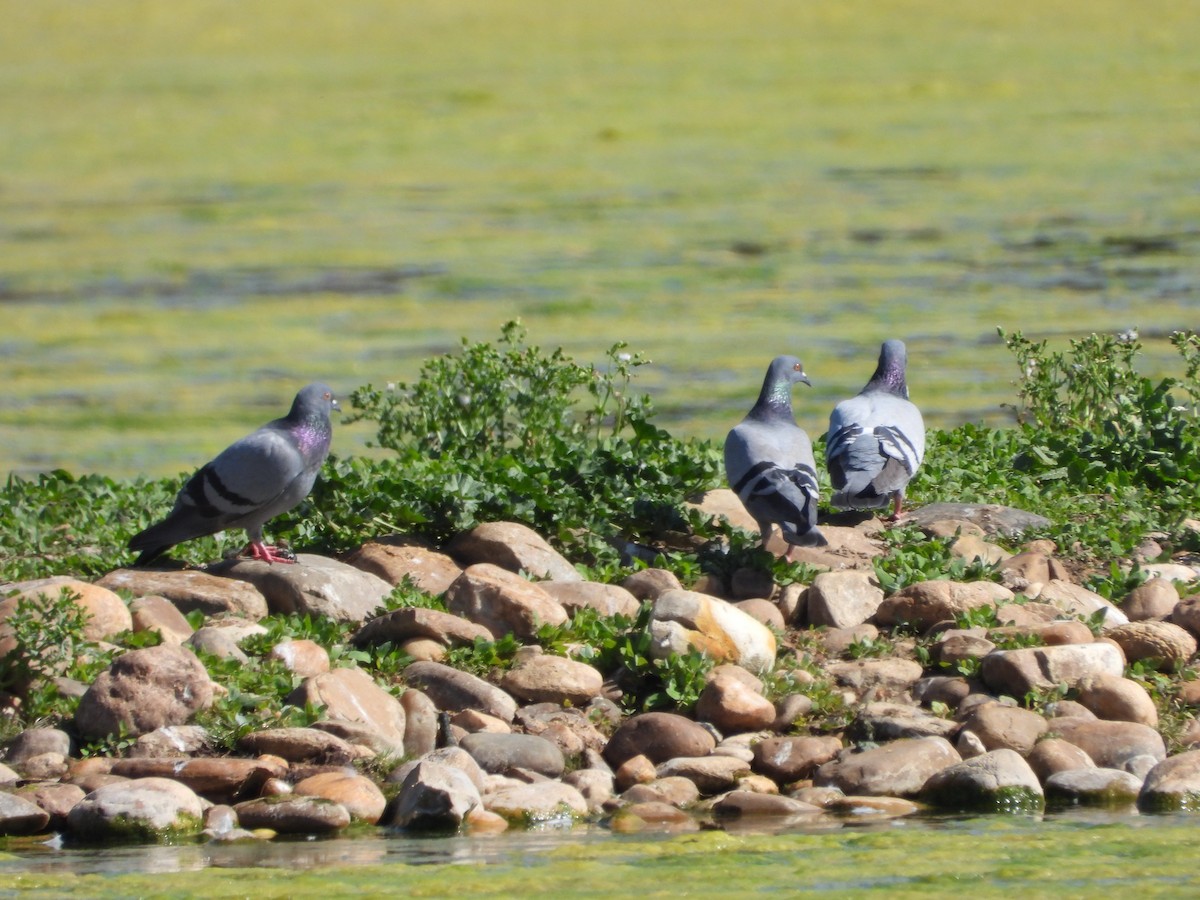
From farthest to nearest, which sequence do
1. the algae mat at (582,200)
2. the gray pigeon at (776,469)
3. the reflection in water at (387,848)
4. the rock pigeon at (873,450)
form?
the algae mat at (582,200)
the rock pigeon at (873,450)
the gray pigeon at (776,469)
the reflection in water at (387,848)

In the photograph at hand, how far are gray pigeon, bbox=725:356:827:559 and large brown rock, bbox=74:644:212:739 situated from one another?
2132 mm

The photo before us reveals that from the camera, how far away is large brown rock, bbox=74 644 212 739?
18.8 ft

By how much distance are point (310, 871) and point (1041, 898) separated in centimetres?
185

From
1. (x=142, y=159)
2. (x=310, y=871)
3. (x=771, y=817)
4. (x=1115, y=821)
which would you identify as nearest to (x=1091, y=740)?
(x=1115, y=821)

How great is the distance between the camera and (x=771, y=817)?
212 inches

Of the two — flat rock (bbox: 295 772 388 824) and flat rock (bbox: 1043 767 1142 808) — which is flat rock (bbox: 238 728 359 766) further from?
flat rock (bbox: 1043 767 1142 808)

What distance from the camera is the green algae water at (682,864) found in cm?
462

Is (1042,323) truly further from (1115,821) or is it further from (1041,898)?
(1041,898)

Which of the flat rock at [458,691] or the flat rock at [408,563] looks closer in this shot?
the flat rock at [458,691]

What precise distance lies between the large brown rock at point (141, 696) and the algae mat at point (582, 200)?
449 cm

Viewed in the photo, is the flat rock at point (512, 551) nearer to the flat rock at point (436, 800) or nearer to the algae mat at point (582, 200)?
the flat rock at point (436, 800)

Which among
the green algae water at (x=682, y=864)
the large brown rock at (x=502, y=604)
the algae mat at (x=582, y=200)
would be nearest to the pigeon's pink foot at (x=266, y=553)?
the large brown rock at (x=502, y=604)

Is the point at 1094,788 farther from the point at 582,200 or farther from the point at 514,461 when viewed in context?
the point at 582,200

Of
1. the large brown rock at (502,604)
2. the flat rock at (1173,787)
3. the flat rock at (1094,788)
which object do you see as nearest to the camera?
the flat rock at (1173,787)
